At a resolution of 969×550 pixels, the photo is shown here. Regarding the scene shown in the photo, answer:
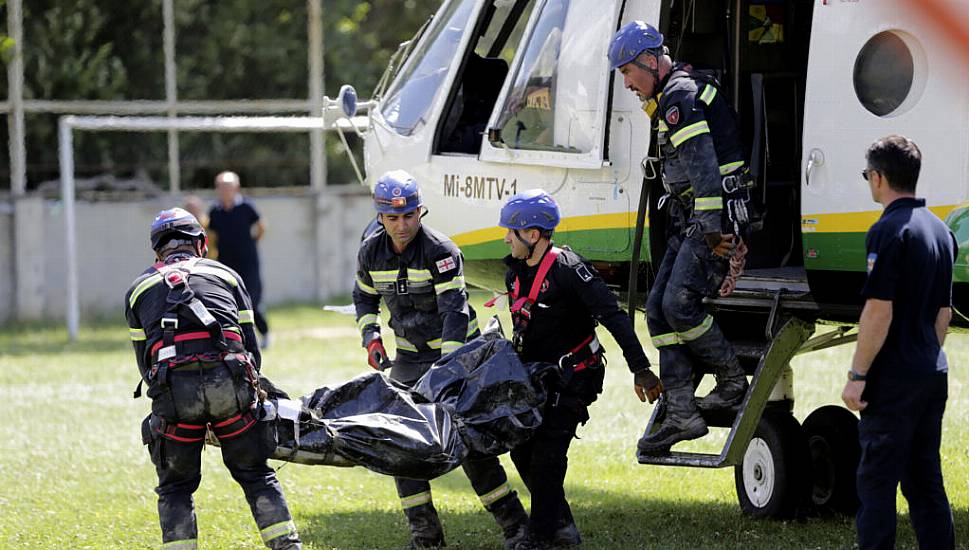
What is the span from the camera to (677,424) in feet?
23.1

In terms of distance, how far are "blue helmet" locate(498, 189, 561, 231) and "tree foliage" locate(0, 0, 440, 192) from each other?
14.3 meters

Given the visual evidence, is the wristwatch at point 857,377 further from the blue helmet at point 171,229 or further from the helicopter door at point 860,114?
the blue helmet at point 171,229

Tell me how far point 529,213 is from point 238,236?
9.00m

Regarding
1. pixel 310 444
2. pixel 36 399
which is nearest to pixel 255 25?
pixel 36 399

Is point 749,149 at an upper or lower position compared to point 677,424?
upper

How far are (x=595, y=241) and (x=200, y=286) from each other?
2356mm

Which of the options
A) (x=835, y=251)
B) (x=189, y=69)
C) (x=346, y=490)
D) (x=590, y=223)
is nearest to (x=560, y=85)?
(x=590, y=223)

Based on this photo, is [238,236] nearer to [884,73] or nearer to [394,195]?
[394,195]

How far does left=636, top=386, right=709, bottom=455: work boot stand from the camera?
7.02m

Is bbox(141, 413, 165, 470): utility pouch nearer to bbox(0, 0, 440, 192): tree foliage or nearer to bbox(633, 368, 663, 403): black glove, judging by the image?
bbox(633, 368, 663, 403): black glove

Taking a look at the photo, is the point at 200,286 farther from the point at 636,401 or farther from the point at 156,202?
the point at 156,202

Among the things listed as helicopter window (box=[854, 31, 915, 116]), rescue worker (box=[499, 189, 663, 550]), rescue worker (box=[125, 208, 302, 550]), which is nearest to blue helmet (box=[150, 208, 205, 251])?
rescue worker (box=[125, 208, 302, 550])

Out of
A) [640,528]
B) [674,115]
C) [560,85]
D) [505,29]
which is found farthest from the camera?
[505,29]

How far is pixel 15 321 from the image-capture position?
18500 mm
